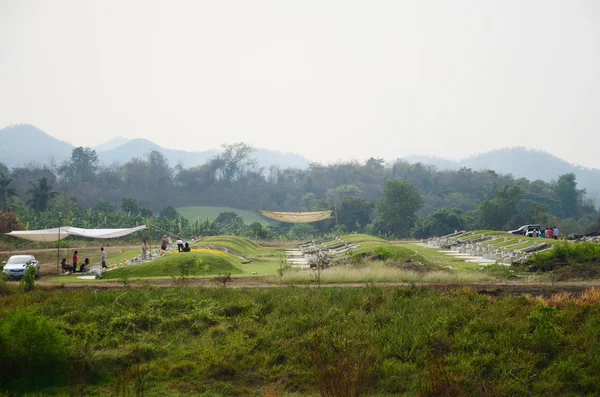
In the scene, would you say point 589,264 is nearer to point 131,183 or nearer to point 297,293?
point 297,293

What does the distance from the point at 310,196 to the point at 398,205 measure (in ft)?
84.8

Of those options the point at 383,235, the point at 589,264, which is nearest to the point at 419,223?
the point at 383,235

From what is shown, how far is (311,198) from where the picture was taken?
261ft

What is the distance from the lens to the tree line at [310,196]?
53.7 meters

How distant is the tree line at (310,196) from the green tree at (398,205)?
0.35ft

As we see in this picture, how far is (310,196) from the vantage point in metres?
79.9

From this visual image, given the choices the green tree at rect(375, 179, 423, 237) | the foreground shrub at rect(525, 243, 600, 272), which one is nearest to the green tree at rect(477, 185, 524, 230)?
the green tree at rect(375, 179, 423, 237)

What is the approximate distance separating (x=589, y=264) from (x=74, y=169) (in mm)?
82695

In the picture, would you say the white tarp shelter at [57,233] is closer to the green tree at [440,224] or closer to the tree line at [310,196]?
the tree line at [310,196]

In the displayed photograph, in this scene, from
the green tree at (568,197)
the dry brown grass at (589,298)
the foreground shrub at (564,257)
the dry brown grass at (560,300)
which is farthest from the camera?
the green tree at (568,197)

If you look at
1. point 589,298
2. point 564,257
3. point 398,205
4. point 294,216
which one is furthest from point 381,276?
point 398,205

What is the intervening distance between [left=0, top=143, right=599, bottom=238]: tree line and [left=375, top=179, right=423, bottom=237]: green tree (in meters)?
0.11

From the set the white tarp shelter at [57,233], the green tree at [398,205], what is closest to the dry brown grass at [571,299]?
the white tarp shelter at [57,233]

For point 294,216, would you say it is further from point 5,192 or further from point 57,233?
point 5,192
